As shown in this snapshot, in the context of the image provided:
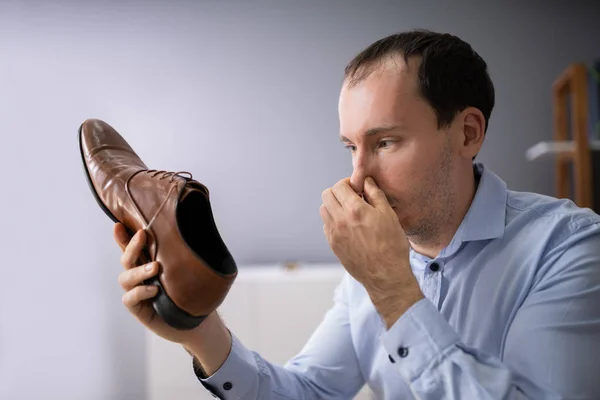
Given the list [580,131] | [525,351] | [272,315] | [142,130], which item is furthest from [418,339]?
→ [142,130]

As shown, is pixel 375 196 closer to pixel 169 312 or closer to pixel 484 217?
pixel 484 217

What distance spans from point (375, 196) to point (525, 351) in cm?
36

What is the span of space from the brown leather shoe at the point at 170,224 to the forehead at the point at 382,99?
1.03ft

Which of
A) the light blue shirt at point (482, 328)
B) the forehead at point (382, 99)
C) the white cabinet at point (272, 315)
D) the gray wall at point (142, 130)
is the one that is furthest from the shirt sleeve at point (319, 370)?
the gray wall at point (142, 130)

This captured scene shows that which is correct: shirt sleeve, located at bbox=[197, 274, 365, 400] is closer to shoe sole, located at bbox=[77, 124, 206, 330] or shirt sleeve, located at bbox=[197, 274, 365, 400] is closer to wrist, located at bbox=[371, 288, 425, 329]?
shoe sole, located at bbox=[77, 124, 206, 330]

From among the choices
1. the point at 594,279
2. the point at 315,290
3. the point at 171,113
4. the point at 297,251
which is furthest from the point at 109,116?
the point at 594,279

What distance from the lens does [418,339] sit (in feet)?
2.89

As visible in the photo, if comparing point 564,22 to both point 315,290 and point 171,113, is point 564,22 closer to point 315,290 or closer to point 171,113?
point 315,290

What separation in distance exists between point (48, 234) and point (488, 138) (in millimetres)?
2195

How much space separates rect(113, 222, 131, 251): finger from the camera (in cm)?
98

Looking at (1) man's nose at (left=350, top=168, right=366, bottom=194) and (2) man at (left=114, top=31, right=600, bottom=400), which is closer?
(2) man at (left=114, top=31, right=600, bottom=400)

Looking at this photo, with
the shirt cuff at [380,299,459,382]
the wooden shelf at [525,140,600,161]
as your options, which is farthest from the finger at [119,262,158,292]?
the wooden shelf at [525,140,600,161]

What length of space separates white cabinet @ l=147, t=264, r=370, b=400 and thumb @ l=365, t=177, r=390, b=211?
52.9 inches

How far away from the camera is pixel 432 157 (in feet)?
3.59
